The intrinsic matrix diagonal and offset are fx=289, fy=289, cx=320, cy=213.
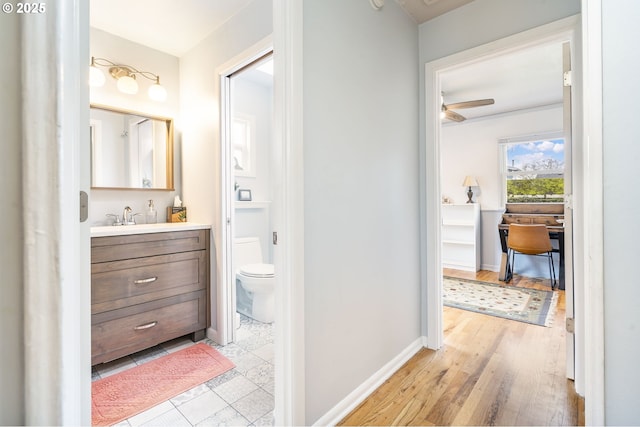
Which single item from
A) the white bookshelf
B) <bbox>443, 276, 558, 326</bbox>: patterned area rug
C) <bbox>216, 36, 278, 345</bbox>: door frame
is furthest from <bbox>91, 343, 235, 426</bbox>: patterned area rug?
the white bookshelf

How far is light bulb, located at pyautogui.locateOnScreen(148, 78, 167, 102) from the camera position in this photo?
2.40m

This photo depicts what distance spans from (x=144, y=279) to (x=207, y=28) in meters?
1.94

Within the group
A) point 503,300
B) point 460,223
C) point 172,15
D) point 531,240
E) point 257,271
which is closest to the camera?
point 172,15

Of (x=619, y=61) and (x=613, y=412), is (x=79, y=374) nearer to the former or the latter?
(x=613, y=412)

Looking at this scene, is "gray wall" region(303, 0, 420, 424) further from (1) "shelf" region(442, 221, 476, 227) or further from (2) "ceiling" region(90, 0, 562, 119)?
(1) "shelf" region(442, 221, 476, 227)

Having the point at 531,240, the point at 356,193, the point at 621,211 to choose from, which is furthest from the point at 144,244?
the point at 531,240

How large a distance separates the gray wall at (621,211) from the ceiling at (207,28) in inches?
32.9

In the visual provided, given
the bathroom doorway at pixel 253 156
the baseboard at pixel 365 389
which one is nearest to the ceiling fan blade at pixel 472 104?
the bathroom doorway at pixel 253 156

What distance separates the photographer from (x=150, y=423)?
4.69ft

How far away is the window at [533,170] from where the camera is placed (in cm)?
417

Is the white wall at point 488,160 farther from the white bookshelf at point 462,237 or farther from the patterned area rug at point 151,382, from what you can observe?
the patterned area rug at point 151,382

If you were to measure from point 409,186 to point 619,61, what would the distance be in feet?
3.86

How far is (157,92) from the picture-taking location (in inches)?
95.0

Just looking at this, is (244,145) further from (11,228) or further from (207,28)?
(11,228)
